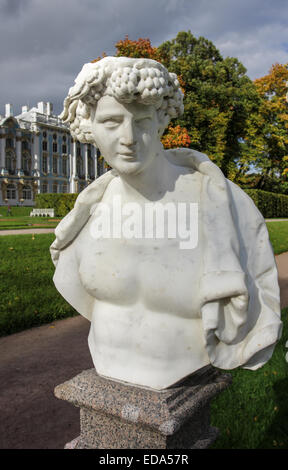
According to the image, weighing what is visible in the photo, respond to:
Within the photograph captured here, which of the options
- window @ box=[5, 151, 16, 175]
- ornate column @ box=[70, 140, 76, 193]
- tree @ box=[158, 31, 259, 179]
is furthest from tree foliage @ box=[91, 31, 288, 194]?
ornate column @ box=[70, 140, 76, 193]

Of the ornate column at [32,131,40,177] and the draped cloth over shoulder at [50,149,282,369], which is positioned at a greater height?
the ornate column at [32,131,40,177]

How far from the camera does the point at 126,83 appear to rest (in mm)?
1531

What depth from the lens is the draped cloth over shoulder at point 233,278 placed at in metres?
1.69

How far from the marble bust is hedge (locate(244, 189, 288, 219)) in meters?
20.9

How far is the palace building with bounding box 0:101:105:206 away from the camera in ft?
140

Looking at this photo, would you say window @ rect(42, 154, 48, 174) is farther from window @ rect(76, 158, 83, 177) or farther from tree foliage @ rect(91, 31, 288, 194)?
tree foliage @ rect(91, 31, 288, 194)

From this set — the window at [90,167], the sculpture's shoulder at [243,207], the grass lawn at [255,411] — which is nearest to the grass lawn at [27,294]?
the grass lawn at [255,411]

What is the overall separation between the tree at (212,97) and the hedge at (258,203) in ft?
9.92

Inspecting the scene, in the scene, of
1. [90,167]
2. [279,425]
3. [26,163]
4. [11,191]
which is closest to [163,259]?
[279,425]

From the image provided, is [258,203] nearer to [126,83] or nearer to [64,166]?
[126,83]

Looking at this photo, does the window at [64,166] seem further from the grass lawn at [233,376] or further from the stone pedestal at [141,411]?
the stone pedestal at [141,411]

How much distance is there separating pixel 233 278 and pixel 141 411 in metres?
0.74
